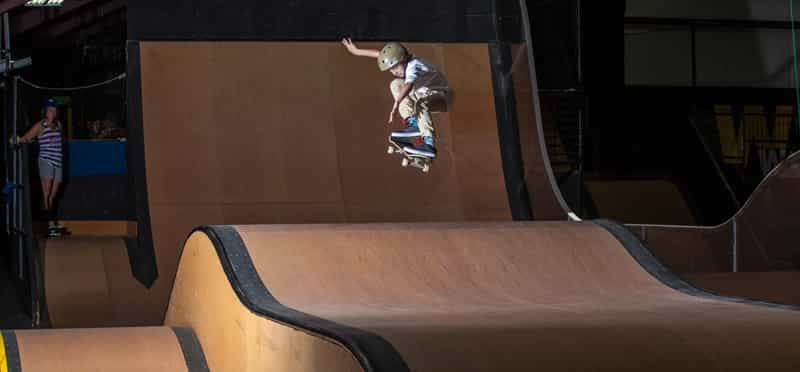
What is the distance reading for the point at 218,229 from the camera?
788cm

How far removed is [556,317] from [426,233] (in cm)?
209

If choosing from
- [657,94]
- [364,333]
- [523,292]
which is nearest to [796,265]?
[523,292]

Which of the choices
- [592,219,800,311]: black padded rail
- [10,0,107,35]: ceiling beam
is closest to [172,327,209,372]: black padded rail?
[592,219,800,311]: black padded rail

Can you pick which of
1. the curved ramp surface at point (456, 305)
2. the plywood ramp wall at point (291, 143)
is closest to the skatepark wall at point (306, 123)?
the plywood ramp wall at point (291, 143)

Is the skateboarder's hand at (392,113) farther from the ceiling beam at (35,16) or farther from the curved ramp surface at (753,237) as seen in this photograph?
the ceiling beam at (35,16)

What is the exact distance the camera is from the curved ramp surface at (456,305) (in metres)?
4.99

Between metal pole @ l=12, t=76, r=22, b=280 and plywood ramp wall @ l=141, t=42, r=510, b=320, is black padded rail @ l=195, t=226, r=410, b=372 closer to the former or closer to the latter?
plywood ramp wall @ l=141, t=42, r=510, b=320

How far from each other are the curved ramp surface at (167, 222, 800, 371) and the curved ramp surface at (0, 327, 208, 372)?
22 centimetres

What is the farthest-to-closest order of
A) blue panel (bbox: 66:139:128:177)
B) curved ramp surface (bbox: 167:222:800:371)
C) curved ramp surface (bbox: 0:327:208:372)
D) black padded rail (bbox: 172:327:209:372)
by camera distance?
1. blue panel (bbox: 66:139:128:177)
2. black padded rail (bbox: 172:327:209:372)
3. curved ramp surface (bbox: 0:327:208:372)
4. curved ramp surface (bbox: 167:222:800:371)

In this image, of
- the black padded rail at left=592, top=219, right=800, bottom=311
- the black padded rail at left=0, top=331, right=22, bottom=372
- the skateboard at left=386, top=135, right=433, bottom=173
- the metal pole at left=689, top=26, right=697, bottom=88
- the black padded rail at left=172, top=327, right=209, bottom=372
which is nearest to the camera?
the black padded rail at left=0, top=331, right=22, bottom=372

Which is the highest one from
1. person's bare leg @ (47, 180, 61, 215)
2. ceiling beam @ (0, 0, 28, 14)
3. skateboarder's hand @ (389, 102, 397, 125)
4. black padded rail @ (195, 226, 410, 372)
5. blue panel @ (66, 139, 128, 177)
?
ceiling beam @ (0, 0, 28, 14)

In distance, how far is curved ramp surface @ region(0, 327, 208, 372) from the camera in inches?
257

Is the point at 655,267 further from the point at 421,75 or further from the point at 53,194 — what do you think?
the point at 53,194

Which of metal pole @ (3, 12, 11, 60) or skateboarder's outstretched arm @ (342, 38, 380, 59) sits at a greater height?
metal pole @ (3, 12, 11, 60)
